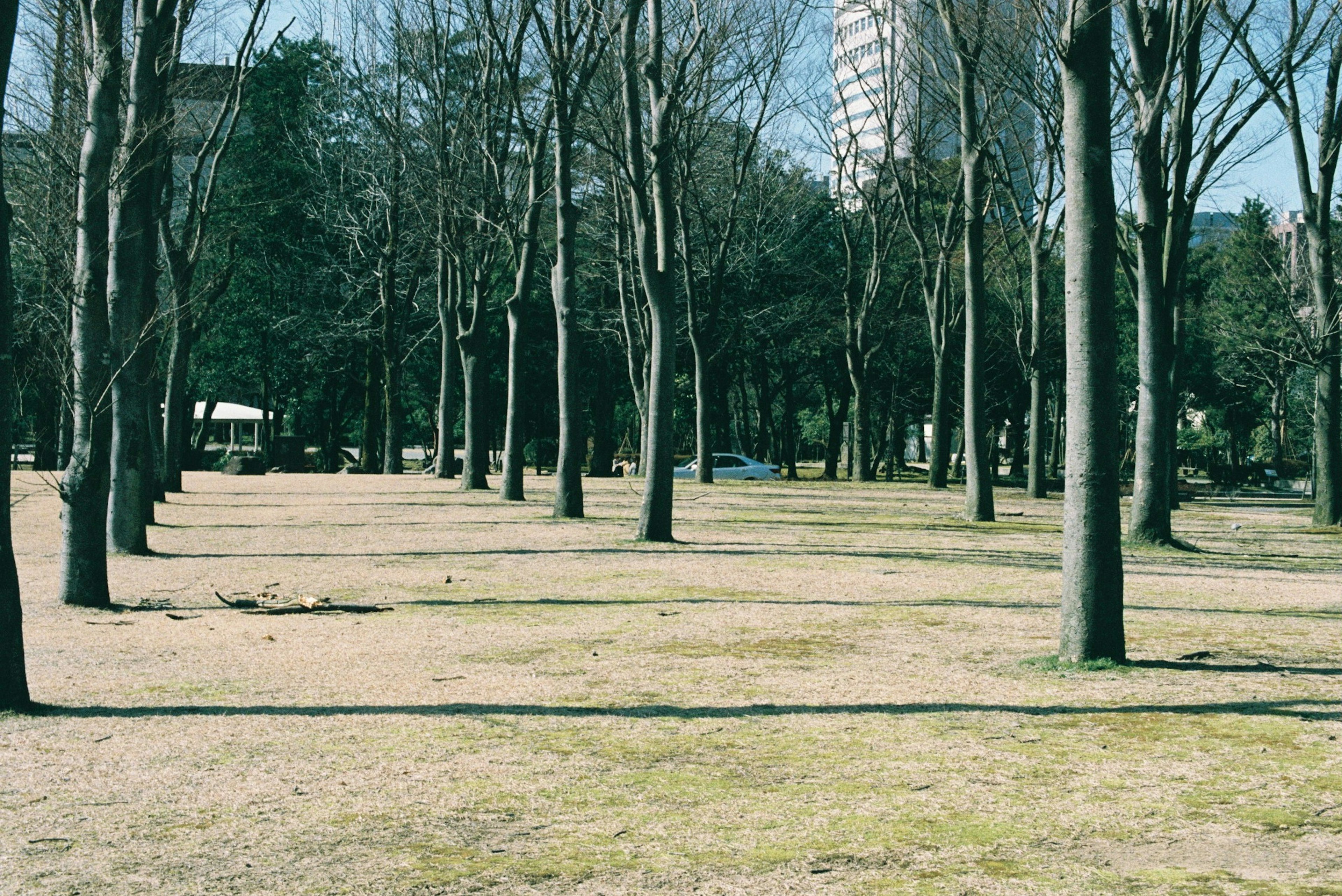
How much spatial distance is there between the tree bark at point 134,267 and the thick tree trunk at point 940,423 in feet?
88.4

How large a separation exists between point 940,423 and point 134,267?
28.5 metres

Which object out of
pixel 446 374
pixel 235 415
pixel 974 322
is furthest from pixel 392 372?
pixel 974 322

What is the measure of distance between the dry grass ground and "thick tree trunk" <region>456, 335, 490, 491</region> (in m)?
15.8

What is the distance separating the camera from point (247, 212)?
46.1 meters

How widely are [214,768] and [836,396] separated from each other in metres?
59.1

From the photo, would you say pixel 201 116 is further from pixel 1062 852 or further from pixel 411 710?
pixel 1062 852

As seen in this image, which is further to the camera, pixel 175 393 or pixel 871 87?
pixel 871 87

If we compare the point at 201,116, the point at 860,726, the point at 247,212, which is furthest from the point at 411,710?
the point at 247,212

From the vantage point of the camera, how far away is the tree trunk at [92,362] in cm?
1102

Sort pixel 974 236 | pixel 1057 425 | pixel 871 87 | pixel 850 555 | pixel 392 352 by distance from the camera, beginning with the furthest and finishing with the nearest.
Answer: pixel 1057 425, pixel 392 352, pixel 871 87, pixel 974 236, pixel 850 555

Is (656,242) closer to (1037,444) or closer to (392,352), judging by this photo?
(1037,444)

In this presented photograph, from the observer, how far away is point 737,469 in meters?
48.7

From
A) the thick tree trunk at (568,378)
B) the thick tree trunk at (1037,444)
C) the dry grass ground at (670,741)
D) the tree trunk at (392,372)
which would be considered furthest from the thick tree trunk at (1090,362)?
the tree trunk at (392,372)

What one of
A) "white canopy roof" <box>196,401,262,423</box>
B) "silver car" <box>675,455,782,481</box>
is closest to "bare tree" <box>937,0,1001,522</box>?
"silver car" <box>675,455,782,481</box>
